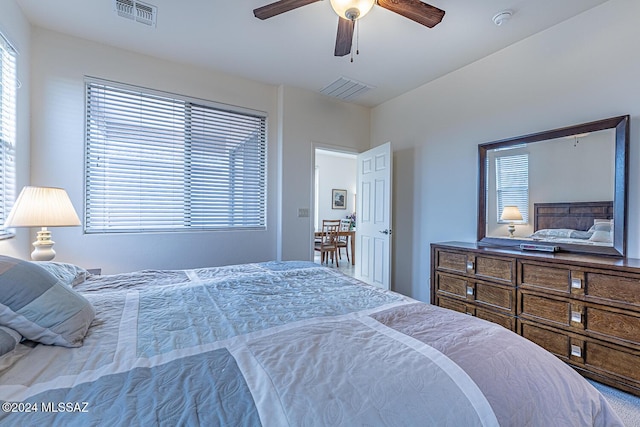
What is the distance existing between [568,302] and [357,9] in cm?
226

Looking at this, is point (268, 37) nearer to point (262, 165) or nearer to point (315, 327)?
point (262, 165)

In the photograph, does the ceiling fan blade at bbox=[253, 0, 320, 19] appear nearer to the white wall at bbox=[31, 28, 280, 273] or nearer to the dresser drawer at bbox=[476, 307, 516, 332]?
the white wall at bbox=[31, 28, 280, 273]

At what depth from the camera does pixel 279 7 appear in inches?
67.4

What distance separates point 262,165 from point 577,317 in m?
3.17

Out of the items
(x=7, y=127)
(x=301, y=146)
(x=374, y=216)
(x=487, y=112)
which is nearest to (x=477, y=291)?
(x=374, y=216)

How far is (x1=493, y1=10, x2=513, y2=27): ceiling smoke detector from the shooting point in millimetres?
2159

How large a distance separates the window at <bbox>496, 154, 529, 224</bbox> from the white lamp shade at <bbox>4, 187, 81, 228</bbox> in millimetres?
3490

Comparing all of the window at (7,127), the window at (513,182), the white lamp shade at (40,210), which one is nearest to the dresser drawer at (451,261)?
the window at (513,182)

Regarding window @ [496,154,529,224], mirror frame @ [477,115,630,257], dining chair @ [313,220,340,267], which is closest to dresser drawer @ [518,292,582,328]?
mirror frame @ [477,115,630,257]

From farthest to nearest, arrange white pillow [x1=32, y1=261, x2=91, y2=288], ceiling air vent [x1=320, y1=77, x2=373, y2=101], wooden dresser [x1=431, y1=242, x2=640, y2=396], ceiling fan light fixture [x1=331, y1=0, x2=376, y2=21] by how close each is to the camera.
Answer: ceiling air vent [x1=320, y1=77, x2=373, y2=101] < wooden dresser [x1=431, y1=242, x2=640, y2=396] < ceiling fan light fixture [x1=331, y1=0, x2=376, y2=21] < white pillow [x1=32, y1=261, x2=91, y2=288]

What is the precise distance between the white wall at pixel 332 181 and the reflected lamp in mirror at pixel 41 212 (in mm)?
5655

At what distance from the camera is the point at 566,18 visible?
7.38 feet

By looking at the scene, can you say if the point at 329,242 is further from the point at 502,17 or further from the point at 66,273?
the point at 66,273

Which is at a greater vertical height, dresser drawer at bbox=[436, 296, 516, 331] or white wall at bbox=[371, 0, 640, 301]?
white wall at bbox=[371, 0, 640, 301]
